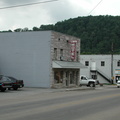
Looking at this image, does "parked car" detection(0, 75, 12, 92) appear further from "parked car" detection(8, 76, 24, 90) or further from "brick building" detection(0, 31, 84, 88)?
"brick building" detection(0, 31, 84, 88)

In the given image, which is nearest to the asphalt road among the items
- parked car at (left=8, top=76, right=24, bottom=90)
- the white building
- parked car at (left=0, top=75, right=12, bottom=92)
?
parked car at (left=0, top=75, right=12, bottom=92)

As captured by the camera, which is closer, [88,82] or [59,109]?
[59,109]

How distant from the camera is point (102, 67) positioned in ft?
220

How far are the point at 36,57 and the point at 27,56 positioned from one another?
1.32 meters

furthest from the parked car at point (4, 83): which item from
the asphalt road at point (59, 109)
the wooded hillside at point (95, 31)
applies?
the wooded hillside at point (95, 31)

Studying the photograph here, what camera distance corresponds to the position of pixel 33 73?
3622 centimetres

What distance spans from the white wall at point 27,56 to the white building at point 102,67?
32.7m

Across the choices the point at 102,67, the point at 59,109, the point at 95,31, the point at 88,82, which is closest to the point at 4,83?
the point at 59,109

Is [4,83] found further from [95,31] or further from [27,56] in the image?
[95,31]

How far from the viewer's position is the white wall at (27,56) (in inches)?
1404

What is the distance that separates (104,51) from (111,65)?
43037 millimetres

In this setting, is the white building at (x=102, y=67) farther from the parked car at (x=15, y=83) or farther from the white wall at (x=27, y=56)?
the parked car at (x=15, y=83)

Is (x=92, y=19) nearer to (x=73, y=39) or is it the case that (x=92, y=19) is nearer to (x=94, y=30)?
(x=94, y=30)

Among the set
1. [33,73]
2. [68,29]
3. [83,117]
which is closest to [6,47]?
[33,73]
